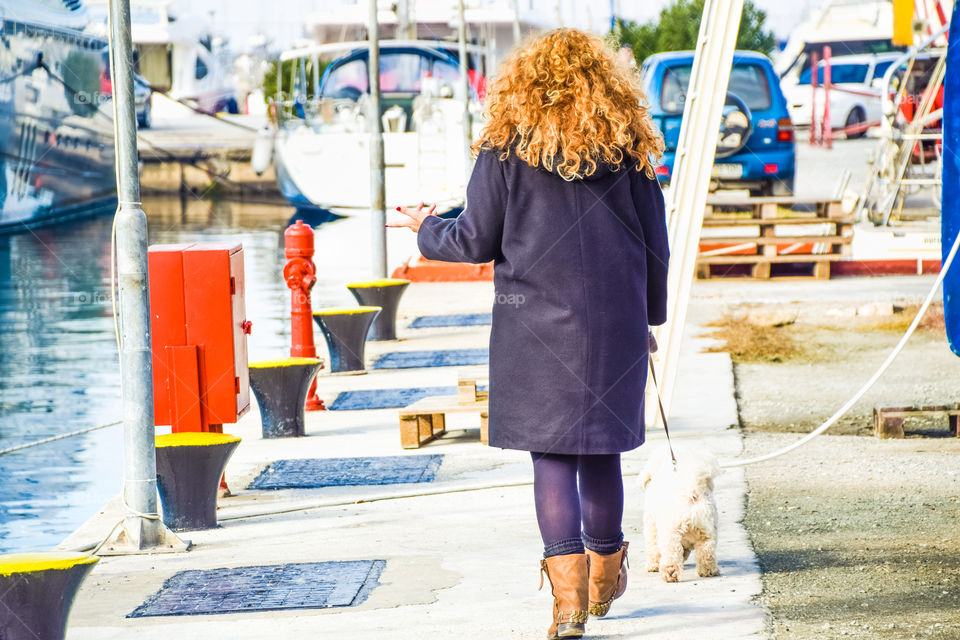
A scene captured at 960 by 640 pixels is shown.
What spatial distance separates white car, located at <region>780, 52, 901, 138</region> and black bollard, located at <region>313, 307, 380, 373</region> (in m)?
24.5

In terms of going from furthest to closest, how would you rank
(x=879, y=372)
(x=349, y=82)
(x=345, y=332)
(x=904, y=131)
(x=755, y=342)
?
(x=349, y=82) < (x=904, y=131) < (x=755, y=342) < (x=345, y=332) < (x=879, y=372)

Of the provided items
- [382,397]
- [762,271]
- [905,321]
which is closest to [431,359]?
[382,397]

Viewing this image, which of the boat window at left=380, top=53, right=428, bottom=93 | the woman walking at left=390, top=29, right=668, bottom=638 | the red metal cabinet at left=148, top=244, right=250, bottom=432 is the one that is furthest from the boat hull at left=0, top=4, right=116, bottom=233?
the woman walking at left=390, top=29, right=668, bottom=638

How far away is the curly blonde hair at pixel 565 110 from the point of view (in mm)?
4125

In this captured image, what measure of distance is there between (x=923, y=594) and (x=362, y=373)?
6465 mm

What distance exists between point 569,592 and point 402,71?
33.4 metres

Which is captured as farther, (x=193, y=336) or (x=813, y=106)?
(x=813, y=106)

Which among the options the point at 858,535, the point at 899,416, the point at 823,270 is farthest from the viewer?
the point at 823,270

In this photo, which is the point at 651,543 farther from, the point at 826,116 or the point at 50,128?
the point at 50,128

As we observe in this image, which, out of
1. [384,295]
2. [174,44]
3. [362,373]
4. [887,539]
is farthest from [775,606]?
[174,44]

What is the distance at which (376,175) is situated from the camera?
13.9 meters

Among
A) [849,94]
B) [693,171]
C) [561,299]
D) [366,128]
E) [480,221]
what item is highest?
[849,94]

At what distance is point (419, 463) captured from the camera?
287 inches

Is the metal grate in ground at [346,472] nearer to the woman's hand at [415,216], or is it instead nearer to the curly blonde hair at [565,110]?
the woman's hand at [415,216]
